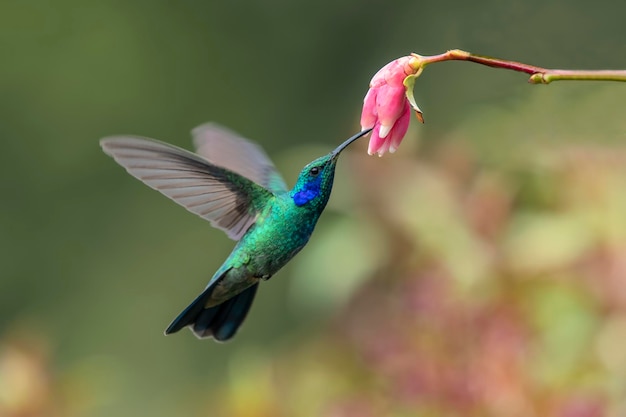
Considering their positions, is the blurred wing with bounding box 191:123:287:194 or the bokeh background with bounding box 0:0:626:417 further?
the bokeh background with bounding box 0:0:626:417

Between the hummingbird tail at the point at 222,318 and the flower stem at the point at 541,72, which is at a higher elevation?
the flower stem at the point at 541,72

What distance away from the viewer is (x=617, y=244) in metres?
1.84

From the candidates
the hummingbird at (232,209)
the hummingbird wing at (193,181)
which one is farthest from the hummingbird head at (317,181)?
the hummingbird wing at (193,181)

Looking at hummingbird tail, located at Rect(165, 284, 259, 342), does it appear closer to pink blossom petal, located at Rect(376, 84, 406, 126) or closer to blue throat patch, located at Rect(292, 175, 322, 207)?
blue throat patch, located at Rect(292, 175, 322, 207)

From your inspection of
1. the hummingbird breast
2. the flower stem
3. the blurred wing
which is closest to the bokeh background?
the blurred wing

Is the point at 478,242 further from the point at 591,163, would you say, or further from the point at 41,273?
the point at 41,273

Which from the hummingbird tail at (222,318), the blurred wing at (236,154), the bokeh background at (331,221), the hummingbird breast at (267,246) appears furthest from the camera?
the bokeh background at (331,221)

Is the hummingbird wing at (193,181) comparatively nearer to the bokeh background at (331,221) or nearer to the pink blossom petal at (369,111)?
the pink blossom petal at (369,111)

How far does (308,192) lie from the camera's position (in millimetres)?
1347

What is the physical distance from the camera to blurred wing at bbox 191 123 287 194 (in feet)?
5.68

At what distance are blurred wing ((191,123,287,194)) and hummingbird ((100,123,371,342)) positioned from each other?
0.19 m

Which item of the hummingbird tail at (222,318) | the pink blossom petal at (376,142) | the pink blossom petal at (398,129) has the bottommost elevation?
the hummingbird tail at (222,318)

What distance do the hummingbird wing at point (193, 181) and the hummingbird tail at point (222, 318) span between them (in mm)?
134

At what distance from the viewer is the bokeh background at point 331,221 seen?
1.87 meters
